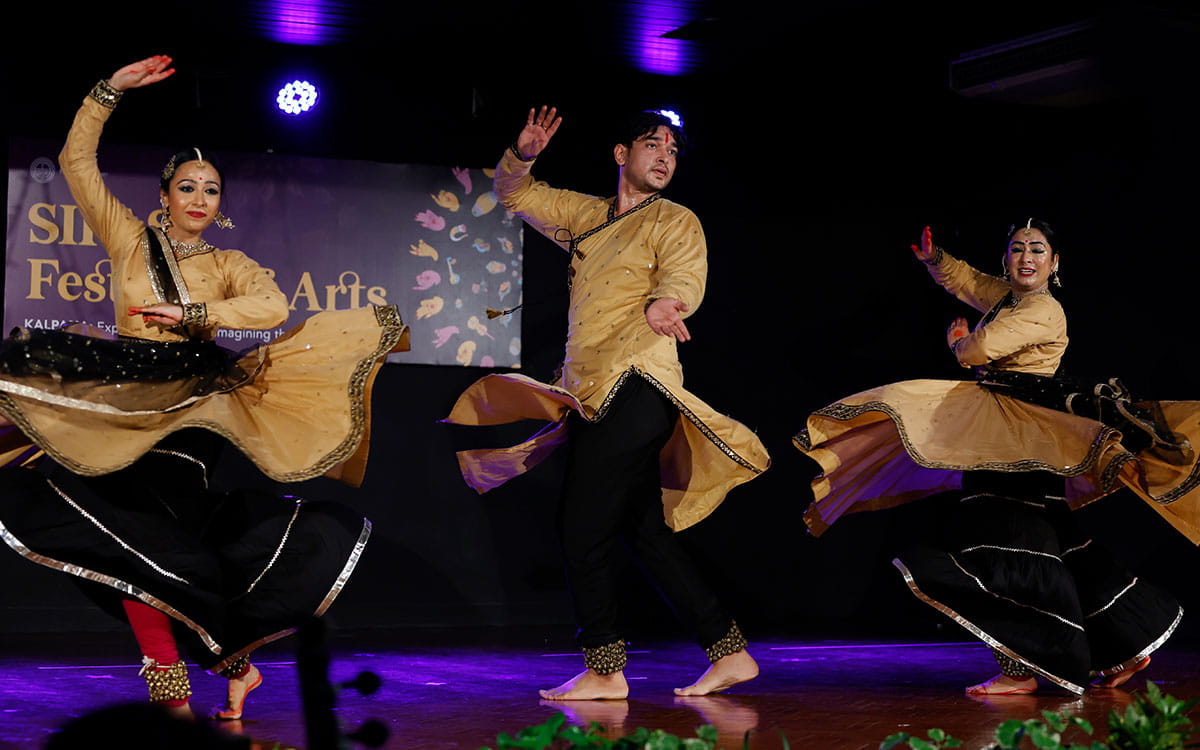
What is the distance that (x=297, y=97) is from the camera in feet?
19.9

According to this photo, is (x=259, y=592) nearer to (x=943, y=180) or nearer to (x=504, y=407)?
(x=504, y=407)

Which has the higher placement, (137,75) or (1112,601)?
(137,75)

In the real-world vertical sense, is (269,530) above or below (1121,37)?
below

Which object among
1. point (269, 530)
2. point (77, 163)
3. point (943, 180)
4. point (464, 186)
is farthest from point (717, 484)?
point (943, 180)

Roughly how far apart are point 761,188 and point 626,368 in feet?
9.76

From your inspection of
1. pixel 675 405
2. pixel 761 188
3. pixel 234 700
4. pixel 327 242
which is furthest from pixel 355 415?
pixel 761 188

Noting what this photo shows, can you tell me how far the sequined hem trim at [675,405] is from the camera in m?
3.88

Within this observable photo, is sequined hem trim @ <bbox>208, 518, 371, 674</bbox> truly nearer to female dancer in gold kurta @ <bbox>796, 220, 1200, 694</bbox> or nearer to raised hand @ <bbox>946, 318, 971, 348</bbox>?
female dancer in gold kurta @ <bbox>796, 220, 1200, 694</bbox>

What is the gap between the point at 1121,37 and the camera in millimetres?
5652

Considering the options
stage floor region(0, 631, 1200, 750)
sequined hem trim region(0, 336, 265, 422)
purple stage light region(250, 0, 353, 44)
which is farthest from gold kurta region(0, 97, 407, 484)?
purple stage light region(250, 0, 353, 44)

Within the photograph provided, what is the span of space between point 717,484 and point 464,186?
2.68m

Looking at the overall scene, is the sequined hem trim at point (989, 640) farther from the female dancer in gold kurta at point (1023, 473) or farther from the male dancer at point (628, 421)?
the male dancer at point (628, 421)

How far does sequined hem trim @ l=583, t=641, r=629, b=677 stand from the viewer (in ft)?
12.5

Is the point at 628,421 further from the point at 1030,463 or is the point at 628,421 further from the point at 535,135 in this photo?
the point at 1030,463
